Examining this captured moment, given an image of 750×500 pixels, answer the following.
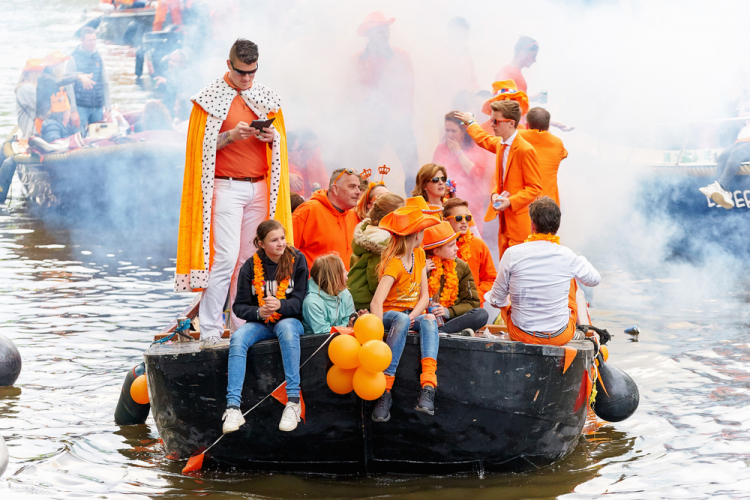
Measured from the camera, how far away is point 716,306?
31.7 ft

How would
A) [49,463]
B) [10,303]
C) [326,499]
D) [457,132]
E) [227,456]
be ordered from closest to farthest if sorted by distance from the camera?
[326,499] → [227,456] → [49,463] → [10,303] → [457,132]

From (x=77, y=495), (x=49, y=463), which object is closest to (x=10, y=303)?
(x=49, y=463)

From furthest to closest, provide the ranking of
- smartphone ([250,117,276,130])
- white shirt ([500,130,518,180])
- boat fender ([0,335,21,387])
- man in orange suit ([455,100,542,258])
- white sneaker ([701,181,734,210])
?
white sneaker ([701,181,734,210]), boat fender ([0,335,21,387]), white shirt ([500,130,518,180]), man in orange suit ([455,100,542,258]), smartphone ([250,117,276,130])

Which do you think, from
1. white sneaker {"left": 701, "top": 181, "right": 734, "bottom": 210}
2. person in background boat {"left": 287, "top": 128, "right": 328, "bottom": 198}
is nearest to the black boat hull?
A: person in background boat {"left": 287, "top": 128, "right": 328, "bottom": 198}

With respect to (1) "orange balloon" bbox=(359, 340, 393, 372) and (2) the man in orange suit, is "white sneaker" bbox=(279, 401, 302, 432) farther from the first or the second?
(2) the man in orange suit

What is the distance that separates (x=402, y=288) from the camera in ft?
13.9

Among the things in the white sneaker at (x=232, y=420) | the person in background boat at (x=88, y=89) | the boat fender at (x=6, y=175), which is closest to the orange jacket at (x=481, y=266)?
the white sneaker at (x=232, y=420)

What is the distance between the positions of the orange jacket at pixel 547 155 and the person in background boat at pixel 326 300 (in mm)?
2683

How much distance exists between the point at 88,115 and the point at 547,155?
15950mm

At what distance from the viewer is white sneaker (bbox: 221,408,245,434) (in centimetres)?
384

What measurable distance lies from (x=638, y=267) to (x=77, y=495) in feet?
37.5

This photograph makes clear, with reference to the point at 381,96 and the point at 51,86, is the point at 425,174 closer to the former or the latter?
the point at 381,96

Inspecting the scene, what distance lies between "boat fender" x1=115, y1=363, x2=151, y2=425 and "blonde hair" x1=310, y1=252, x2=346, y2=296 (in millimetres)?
1730

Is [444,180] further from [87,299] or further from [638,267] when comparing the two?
[638,267]
